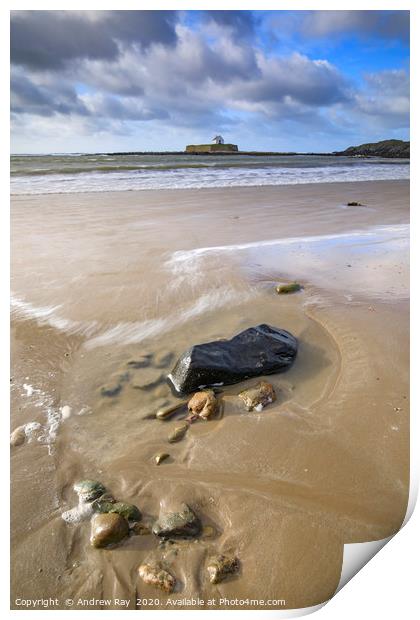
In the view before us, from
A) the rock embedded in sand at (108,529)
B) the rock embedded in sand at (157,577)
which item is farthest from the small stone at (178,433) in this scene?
the rock embedded in sand at (157,577)

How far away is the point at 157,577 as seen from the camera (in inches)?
58.5

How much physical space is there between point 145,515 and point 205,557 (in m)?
0.33

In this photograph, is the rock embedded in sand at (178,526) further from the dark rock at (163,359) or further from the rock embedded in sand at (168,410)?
the dark rock at (163,359)

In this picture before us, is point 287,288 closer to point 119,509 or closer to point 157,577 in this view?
point 119,509

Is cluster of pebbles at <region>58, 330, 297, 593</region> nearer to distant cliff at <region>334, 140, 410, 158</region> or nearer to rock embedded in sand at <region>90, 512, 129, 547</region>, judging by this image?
rock embedded in sand at <region>90, 512, 129, 547</region>

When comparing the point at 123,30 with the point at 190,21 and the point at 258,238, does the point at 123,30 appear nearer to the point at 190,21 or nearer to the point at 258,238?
the point at 190,21

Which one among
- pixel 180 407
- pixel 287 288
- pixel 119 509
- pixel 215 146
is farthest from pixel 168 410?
pixel 215 146

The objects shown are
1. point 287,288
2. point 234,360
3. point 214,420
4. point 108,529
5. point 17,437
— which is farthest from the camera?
point 287,288

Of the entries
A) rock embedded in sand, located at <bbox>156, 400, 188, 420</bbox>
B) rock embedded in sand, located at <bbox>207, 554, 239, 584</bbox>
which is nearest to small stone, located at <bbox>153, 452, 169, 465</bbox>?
rock embedded in sand, located at <bbox>156, 400, 188, 420</bbox>

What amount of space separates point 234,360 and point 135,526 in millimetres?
1158

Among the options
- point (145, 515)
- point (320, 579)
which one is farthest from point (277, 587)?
point (145, 515)

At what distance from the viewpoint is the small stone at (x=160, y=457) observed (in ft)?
6.48
